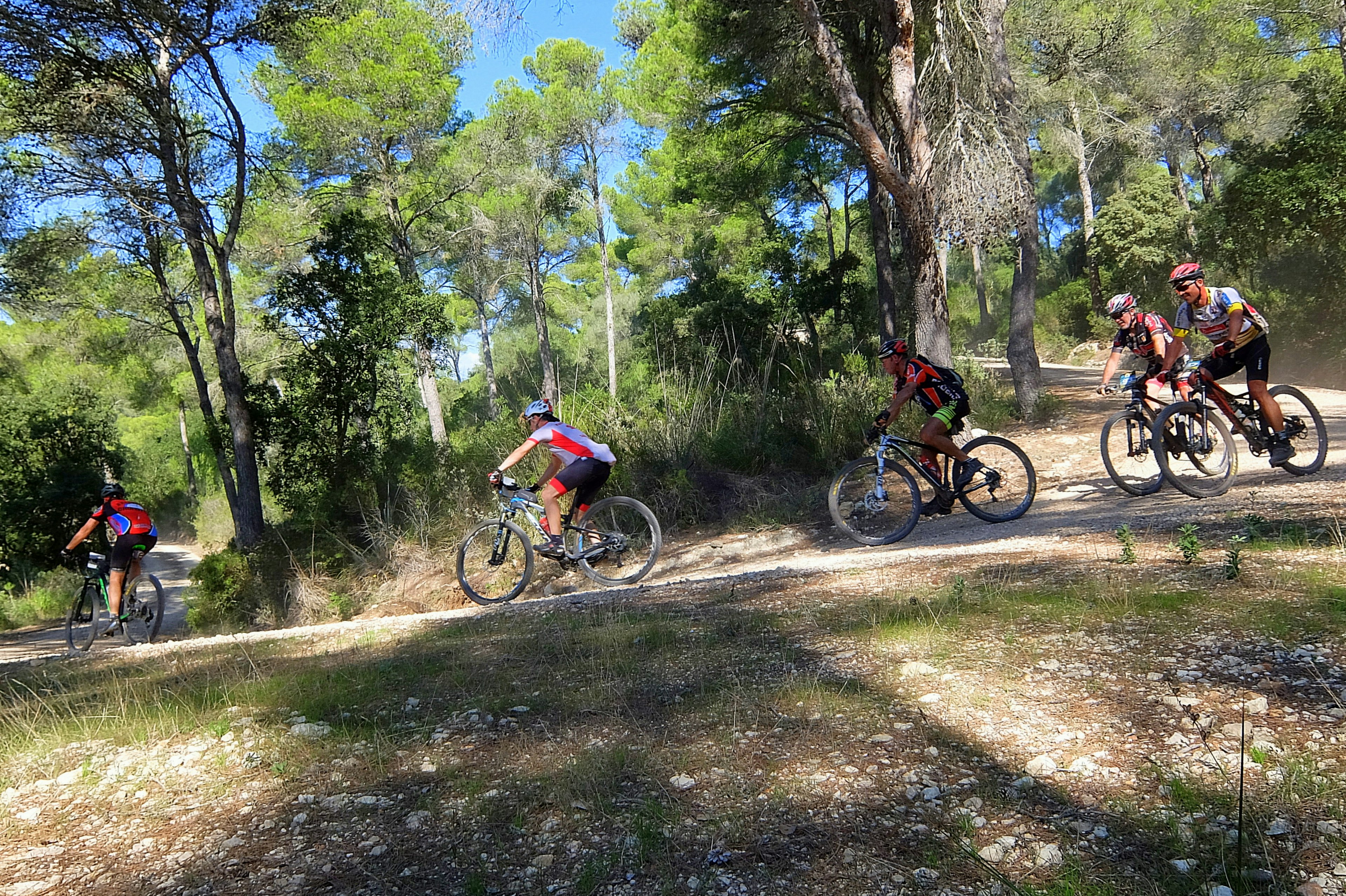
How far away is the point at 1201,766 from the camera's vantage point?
7.65ft

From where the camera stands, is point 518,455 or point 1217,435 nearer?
point 1217,435

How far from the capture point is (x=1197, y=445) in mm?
7090

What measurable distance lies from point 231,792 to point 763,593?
3225 mm

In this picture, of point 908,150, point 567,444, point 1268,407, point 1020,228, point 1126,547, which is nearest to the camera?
point 1126,547

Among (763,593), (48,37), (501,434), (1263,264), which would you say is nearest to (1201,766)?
(763,593)

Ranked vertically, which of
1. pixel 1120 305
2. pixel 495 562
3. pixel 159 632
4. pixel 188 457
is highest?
pixel 188 457

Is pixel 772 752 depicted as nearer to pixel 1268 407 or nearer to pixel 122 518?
pixel 1268 407

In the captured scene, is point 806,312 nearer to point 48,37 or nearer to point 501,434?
point 501,434

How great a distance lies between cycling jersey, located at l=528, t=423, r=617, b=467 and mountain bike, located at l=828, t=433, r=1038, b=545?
7.58ft

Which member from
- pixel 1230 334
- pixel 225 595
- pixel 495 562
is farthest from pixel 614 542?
pixel 225 595

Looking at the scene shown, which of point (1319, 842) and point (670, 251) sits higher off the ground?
point (670, 251)

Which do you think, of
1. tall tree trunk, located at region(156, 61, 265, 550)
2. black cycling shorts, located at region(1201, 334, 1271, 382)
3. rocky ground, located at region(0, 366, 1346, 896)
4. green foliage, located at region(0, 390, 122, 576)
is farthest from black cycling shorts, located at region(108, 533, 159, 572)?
black cycling shorts, located at region(1201, 334, 1271, 382)

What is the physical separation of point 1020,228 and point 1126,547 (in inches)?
285

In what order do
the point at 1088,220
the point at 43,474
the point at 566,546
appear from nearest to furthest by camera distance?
the point at 566,546 → the point at 43,474 → the point at 1088,220
